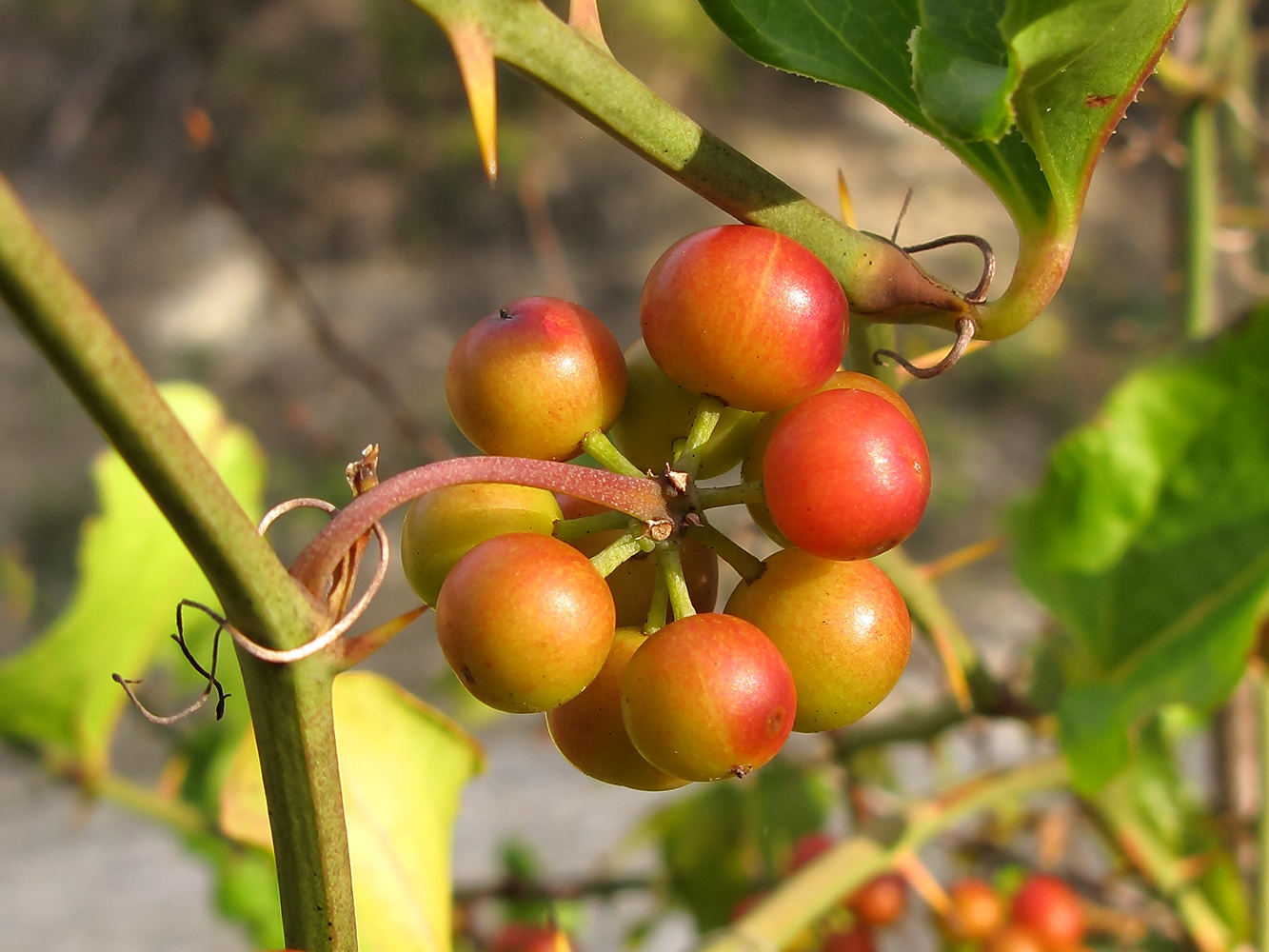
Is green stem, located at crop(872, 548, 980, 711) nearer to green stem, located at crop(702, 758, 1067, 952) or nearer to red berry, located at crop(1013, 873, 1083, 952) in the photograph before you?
green stem, located at crop(702, 758, 1067, 952)

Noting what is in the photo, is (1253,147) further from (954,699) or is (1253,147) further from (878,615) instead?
(878,615)

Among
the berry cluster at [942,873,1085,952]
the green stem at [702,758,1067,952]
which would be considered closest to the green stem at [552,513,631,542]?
the green stem at [702,758,1067,952]

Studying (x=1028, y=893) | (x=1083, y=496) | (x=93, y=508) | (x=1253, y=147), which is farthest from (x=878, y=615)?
(x=93, y=508)

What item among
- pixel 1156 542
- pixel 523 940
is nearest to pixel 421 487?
pixel 1156 542

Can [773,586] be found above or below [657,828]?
above

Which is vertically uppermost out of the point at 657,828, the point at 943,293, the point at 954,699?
the point at 943,293
